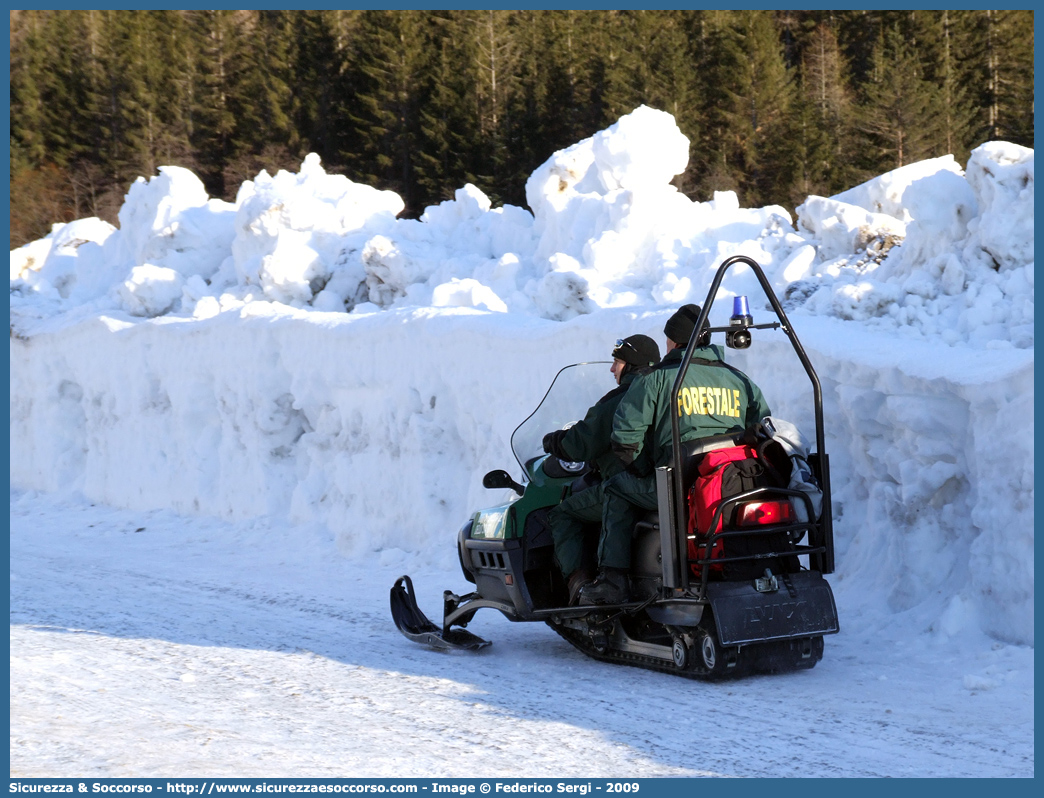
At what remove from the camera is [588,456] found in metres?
5.30

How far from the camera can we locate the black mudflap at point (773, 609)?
482 cm

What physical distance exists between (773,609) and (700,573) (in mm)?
336

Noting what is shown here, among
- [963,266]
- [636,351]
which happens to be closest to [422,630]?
[636,351]

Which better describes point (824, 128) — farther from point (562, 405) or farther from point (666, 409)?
point (666, 409)

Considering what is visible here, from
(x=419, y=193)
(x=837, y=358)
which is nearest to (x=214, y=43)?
(x=419, y=193)

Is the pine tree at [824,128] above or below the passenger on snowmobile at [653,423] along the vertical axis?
above

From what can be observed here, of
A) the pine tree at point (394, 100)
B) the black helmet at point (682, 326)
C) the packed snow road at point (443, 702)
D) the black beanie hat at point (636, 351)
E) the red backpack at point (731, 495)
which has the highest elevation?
the pine tree at point (394, 100)

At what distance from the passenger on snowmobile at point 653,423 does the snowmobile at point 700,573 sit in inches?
3.4

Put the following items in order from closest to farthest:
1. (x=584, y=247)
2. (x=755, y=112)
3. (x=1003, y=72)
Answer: (x=584, y=247)
(x=1003, y=72)
(x=755, y=112)

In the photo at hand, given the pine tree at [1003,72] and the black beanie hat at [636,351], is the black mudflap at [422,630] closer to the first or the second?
the black beanie hat at [636,351]

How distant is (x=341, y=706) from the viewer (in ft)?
15.5

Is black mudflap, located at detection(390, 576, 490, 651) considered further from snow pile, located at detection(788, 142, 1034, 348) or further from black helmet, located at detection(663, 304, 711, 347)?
snow pile, located at detection(788, 142, 1034, 348)

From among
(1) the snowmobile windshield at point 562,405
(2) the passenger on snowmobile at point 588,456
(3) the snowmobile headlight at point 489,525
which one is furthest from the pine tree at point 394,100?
(2) the passenger on snowmobile at point 588,456

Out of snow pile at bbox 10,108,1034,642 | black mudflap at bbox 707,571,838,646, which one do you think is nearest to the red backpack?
black mudflap at bbox 707,571,838,646
